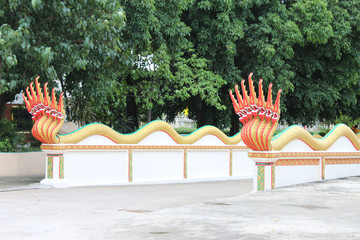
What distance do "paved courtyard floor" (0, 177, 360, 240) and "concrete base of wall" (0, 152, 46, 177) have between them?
5.11 metres

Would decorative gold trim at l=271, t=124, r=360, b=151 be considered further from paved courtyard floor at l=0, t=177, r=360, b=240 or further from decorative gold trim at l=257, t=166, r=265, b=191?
paved courtyard floor at l=0, t=177, r=360, b=240

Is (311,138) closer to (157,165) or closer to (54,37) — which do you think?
(157,165)

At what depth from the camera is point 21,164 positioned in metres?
19.8

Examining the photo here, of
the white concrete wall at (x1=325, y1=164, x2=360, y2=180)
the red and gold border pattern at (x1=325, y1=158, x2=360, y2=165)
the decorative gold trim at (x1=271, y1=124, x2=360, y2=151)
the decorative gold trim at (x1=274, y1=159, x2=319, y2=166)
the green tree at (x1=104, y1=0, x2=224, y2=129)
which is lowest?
the white concrete wall at (x1=325, y1=164, x2=360, y2=180)

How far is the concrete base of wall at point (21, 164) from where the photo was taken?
63.3 feet

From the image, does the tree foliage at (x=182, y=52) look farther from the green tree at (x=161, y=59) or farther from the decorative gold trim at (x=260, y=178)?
the decorative gold trim at (x=260, y=178)

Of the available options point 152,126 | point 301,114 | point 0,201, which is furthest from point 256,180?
point 301,114

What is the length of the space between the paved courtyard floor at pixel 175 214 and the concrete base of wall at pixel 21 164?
5.11 metres

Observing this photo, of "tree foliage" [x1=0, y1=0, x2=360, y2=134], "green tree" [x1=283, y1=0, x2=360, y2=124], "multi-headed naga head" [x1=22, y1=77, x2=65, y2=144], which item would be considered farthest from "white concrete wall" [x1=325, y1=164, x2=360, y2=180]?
"green tree" [x1=283, y1=0, x2=360, y2=124]

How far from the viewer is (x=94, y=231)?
8.02 metres

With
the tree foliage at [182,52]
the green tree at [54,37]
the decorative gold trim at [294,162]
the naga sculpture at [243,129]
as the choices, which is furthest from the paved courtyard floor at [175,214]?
the tree foliage at [182,52]

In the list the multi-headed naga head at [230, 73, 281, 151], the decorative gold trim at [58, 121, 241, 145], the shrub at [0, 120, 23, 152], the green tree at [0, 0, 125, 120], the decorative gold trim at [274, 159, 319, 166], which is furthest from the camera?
the shrub at [0, 120, 23, 152]

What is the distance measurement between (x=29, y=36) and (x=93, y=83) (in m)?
3.73

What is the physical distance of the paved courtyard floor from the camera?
7.79m
